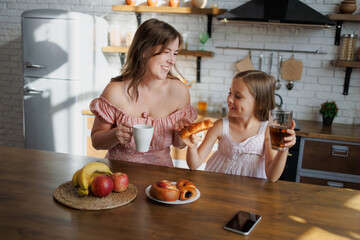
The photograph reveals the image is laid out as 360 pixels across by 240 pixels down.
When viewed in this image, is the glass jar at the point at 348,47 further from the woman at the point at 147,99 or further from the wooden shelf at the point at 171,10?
the woman at the point at 147,99

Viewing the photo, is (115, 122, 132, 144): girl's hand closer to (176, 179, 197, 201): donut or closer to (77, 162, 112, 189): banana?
(77, 162, 112, 189): banana

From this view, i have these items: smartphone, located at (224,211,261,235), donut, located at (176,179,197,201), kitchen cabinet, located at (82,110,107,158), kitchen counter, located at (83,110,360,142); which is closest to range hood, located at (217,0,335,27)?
kitchen counter, located at (83,110,360,142)

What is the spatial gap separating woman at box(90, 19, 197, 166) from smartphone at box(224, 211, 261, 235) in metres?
0.83

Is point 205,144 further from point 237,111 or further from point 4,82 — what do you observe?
point 4,82

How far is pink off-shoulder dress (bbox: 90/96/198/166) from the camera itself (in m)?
1.94

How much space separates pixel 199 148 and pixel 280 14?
1830 millimetres

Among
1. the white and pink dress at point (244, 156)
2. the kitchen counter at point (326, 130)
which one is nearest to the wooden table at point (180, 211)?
the white and pink dress at point (244, 156)

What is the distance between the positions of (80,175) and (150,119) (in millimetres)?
722

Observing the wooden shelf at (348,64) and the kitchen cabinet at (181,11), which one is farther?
the kitchen cabinet at (181,11)

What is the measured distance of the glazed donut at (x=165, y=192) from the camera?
4.12ft

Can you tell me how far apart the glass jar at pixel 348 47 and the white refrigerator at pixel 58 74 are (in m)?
2.56

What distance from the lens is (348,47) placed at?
3396 mm

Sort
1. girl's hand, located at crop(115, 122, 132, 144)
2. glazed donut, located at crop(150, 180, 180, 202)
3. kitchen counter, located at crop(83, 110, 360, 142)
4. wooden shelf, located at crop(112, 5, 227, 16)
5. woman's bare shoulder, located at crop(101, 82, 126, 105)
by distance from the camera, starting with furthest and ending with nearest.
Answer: wooden shelf, located at crop(112, 5, 227, 16) → kitchen counter, located at crop(83, 110, 360, 142) → woman's bare shoulder, located at crop(101, 82, 126, 105) → girl's hand, located at crop(115, 122, 132, 144) → glazed donut, located at crop(150, 180, 180, 202)

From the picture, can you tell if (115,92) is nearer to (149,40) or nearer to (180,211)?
(149,40)
